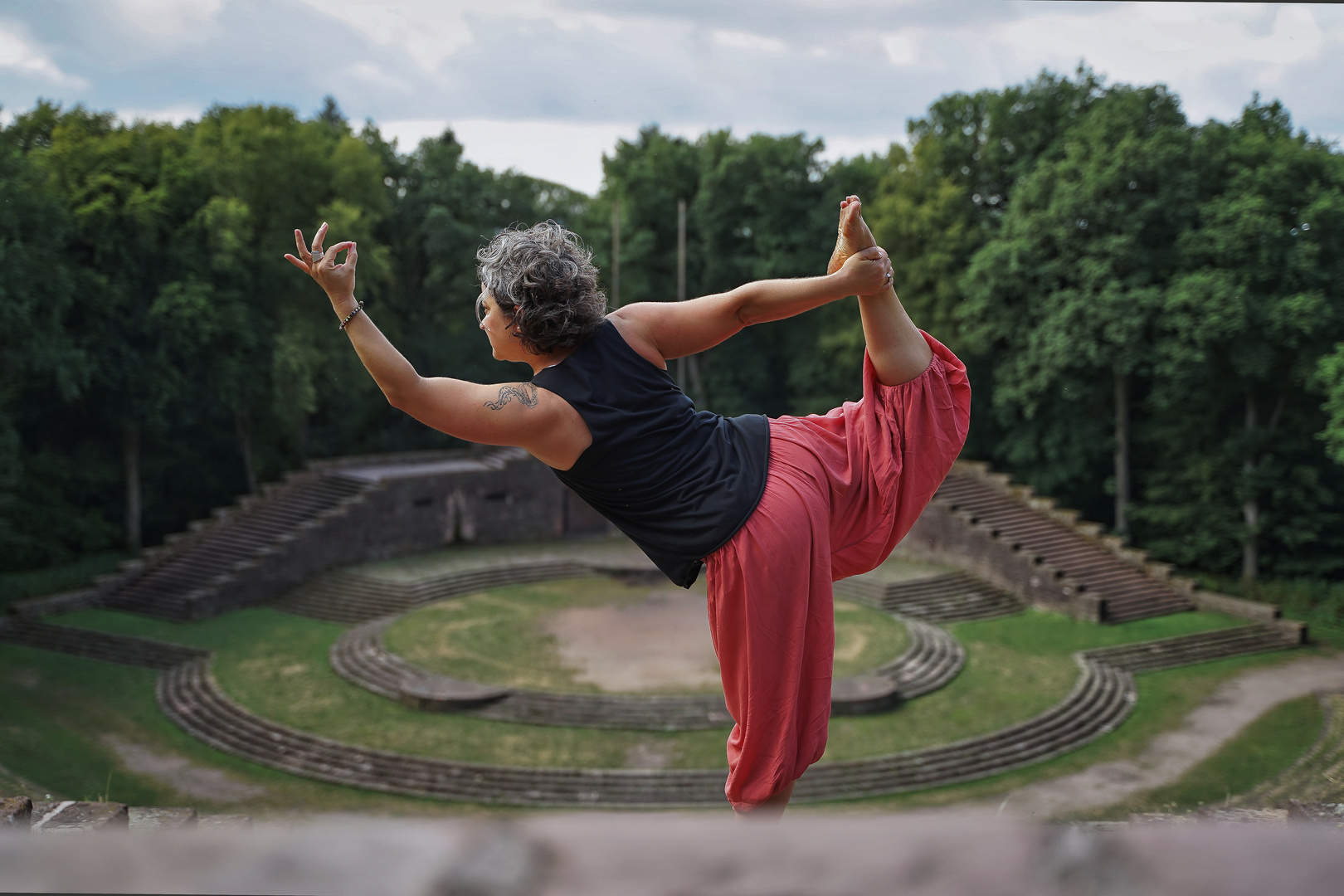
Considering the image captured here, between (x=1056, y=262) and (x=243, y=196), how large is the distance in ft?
60.4

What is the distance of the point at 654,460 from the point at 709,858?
168 centimetres

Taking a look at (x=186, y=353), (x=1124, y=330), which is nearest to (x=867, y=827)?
(x=1124, y=330)

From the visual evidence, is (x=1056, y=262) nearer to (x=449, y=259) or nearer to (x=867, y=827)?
(x=449, y=259)

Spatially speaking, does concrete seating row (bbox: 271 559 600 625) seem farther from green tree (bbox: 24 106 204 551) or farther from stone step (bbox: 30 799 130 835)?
stone step (bbox: 30 799 130 835)

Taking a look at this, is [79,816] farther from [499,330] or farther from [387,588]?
[387,588]

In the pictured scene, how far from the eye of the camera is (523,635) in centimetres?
1817

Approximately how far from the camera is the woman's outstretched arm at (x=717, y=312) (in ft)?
7.88

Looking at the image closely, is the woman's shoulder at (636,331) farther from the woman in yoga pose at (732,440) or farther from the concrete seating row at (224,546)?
the concrete seating row at (224,546)

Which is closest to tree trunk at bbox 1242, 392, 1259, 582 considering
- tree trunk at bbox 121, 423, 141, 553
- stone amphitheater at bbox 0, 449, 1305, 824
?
stone amphitheater at bbox 0, 449, 1305, 824

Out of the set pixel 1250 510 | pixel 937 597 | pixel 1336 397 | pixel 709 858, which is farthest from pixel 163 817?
pixel 1250 510

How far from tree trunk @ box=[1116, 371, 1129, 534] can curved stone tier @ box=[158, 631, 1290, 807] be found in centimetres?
741

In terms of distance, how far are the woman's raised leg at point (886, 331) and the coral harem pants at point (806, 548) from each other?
0.04 meters

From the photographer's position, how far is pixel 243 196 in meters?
23.4

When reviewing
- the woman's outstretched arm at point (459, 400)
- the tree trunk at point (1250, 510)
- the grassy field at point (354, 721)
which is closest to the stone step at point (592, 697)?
the grassy field at point (354, 721)
